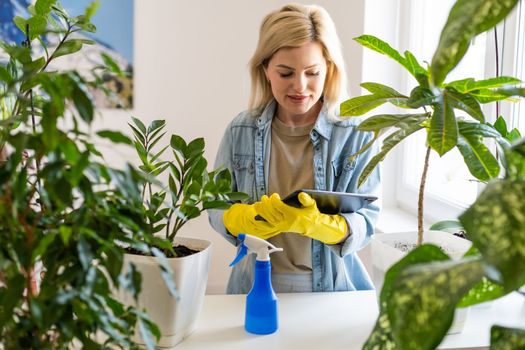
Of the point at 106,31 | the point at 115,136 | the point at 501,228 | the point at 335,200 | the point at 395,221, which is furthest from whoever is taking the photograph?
the point at 106,31

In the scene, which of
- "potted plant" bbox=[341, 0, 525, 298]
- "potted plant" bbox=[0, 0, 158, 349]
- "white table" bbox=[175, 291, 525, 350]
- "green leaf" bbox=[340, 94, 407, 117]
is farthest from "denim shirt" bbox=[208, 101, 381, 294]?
"potted plant" bbox=[0, 0, 158, 349]

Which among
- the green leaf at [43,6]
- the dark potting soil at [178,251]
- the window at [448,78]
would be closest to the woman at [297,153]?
the dark potting soil at [178,251]

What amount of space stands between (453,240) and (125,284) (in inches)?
33.9

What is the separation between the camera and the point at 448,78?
2.38m

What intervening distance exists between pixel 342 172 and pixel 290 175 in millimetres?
167

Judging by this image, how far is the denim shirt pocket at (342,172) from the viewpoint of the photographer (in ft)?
5.49

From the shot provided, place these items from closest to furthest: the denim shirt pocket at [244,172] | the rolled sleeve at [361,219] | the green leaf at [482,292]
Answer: the green leaf at [482,292]
the rolled sleeve at [361,219]
the denim shirt pocket at [244,172]

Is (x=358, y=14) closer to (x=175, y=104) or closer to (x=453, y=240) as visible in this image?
(x=175, y=104)

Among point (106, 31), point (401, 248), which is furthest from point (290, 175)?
point (106, 31)

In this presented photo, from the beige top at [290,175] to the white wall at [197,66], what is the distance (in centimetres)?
110

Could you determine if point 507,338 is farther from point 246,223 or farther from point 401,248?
point 246,223

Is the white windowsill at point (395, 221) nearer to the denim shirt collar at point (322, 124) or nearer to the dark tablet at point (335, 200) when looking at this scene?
the denim shirt collar at point (322, 124)

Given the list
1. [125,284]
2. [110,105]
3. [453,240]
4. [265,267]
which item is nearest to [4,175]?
[125,284]

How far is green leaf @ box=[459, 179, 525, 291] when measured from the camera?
1.54ft
